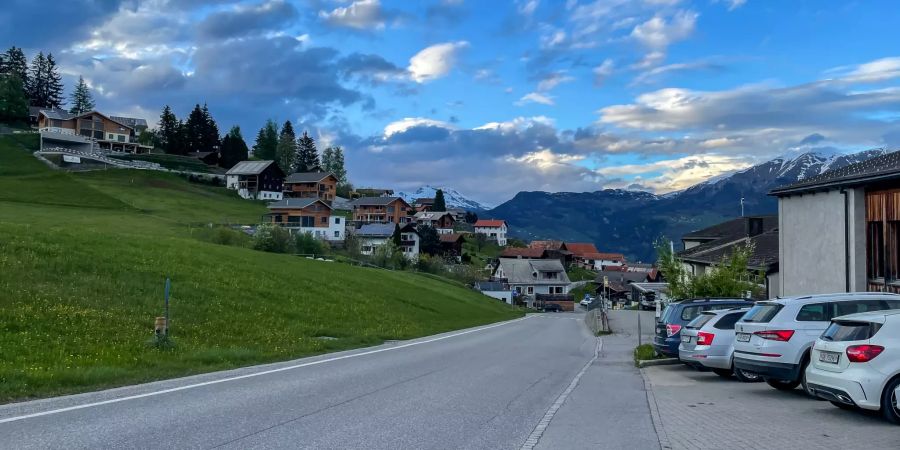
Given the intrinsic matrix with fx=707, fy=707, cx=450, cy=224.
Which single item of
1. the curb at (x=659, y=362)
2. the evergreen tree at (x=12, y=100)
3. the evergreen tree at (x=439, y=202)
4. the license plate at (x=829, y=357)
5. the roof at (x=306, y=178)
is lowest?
the curb at (x=659, y=362)

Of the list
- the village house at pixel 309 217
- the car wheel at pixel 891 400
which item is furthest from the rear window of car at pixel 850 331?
the village house at pixel 309 217

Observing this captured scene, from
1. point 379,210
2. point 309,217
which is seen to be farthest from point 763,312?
point 379,210

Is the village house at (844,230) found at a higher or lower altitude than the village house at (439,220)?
lower

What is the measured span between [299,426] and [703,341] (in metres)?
10.7

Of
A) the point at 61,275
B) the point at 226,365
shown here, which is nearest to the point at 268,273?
the point at 61,275

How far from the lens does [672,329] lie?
64.0 ft

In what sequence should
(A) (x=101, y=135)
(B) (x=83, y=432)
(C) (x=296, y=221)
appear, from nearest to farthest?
1. (B) (x=83, y=432)
2. (C) (x=296, y=221)
3. (A) (x=101, y=135)

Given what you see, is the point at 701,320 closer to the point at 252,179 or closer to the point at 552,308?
the point at 552,308

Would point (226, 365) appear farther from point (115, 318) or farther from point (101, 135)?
Result: point (101, 135)

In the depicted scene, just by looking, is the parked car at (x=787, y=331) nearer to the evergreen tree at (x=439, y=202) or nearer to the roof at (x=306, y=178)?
the roof at (x=306, y=178)

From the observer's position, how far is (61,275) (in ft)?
73.8

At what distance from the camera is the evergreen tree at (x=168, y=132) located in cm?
14788

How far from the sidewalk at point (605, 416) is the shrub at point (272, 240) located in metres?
47.9

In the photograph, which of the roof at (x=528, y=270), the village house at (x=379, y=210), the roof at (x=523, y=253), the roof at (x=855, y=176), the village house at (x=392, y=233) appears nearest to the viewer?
the roof at (x=855, y=176)
